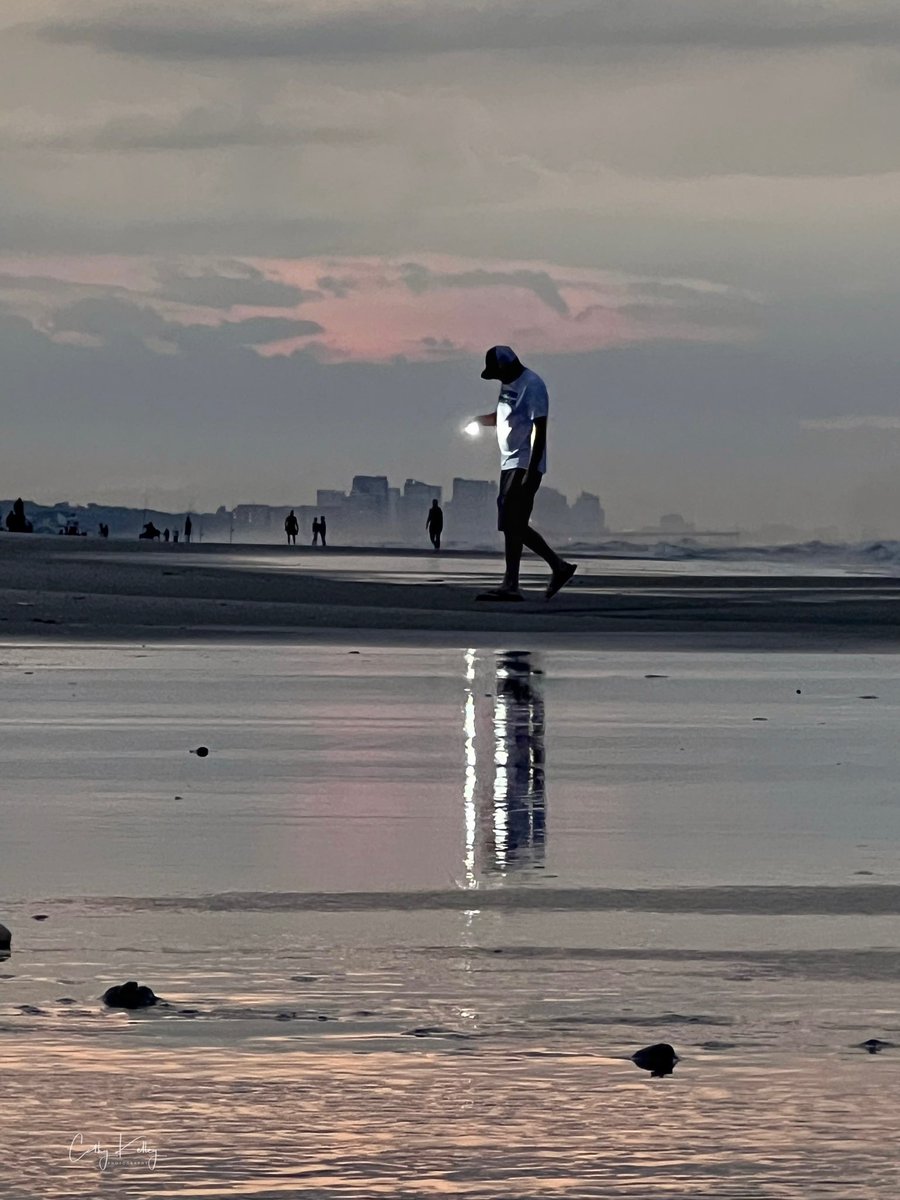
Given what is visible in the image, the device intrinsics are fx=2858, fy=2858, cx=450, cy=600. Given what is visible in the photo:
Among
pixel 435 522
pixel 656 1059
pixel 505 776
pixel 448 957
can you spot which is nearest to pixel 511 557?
pixel 505 776

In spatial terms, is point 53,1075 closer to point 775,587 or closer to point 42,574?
point 42,574

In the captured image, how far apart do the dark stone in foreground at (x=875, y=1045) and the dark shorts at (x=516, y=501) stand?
19826 millimetres

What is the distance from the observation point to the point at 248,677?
16.0 meters

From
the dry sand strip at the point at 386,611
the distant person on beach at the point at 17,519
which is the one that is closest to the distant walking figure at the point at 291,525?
the distant person on beach at the point at 17,519

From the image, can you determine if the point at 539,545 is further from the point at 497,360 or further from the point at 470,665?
the point at 470,665

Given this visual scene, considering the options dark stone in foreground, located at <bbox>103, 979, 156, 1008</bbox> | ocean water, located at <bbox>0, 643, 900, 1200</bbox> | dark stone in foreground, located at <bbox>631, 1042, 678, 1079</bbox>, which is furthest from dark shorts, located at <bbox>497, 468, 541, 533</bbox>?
dark stone in foreground, located at <bbox>631, 1042, 678, 1079</bbox>

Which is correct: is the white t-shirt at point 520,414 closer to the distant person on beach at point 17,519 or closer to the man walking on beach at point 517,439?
the man walking on beach at point 517,439

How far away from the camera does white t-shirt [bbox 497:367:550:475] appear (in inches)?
987

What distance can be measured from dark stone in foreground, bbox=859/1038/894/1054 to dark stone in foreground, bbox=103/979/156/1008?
4.54ft

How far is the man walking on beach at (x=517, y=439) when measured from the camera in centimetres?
2506

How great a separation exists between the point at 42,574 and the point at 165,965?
24.2 metres

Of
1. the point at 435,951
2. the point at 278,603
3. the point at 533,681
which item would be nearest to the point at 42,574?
the point at 278,603

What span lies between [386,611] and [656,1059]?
64.6 ft

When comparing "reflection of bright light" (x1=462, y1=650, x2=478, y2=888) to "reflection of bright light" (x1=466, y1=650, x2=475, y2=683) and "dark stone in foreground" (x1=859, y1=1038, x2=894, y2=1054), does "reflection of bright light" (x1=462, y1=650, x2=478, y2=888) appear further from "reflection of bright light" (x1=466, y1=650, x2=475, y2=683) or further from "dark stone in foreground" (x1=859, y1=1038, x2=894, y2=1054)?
"dark stone in foreground" (x1=859, y1=1038, x2=894, y2=1054)
